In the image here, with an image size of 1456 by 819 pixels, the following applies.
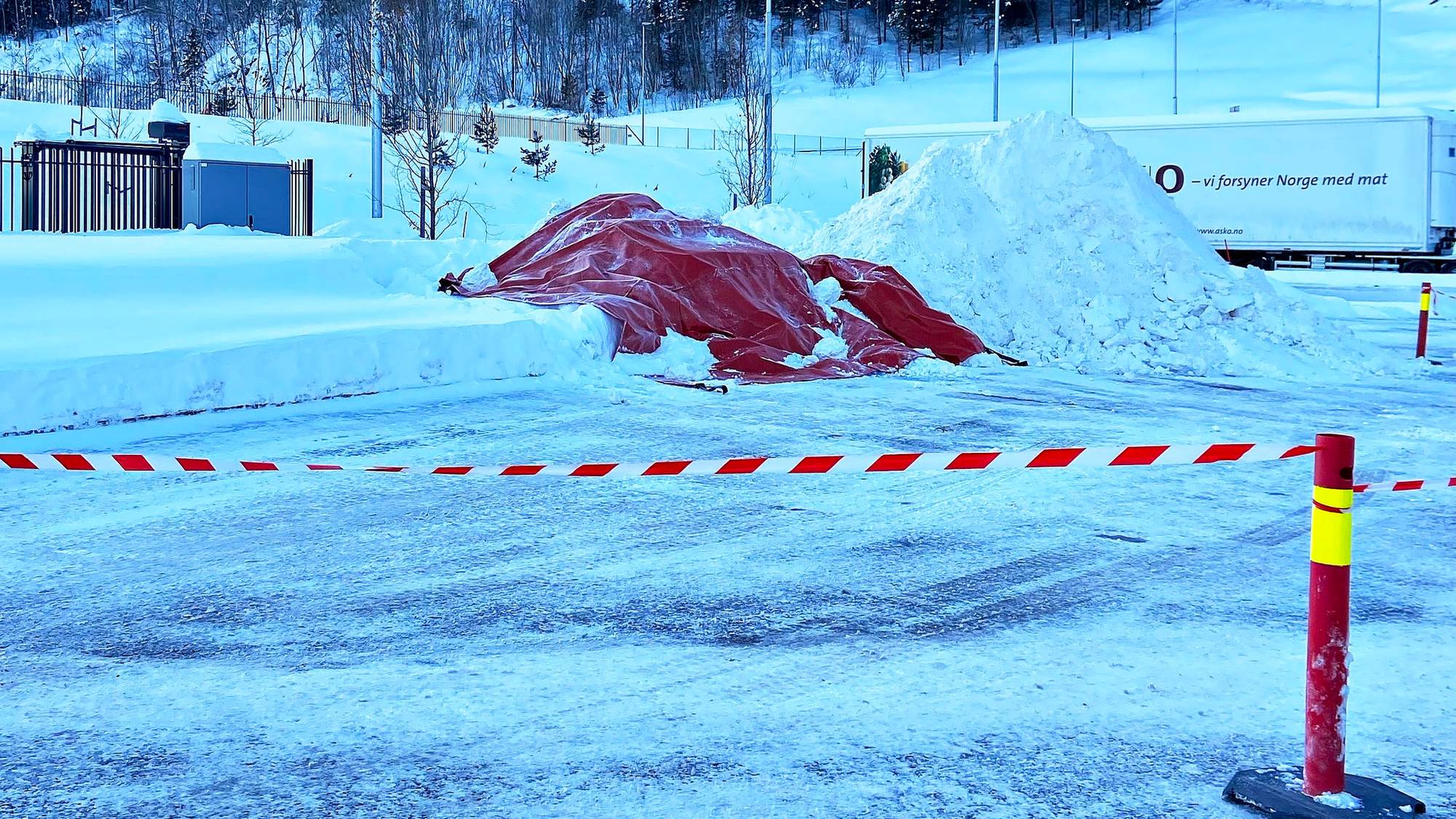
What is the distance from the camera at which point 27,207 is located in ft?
76.8

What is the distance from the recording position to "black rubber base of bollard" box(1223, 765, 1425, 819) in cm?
372

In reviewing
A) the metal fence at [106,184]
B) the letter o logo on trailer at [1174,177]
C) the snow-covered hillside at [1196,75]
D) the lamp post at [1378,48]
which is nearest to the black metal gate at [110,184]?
the metal fence at [106,184]

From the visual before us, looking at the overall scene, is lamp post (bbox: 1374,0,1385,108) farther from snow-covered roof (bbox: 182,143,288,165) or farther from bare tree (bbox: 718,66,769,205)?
snow-covered roof (bbox: 182,143,288,165)

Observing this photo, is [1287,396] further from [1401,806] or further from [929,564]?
Result: [1401,806]

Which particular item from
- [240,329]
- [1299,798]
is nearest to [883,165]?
[240,329]

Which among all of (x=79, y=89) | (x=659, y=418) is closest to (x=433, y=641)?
(x=659, y=418)

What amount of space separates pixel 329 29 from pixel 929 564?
9601 cm

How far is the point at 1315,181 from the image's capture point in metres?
34.4

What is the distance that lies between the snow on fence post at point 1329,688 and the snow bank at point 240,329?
8.48m

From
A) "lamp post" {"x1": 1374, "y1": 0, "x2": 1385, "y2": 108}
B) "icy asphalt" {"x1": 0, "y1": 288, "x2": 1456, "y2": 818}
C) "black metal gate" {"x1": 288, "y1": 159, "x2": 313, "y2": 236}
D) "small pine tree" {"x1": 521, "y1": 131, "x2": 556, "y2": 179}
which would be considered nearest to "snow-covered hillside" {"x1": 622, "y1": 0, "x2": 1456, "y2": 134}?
"lamp post" {"x1": 1374, "y1": 0, "x2": 1385, "y2": 108}

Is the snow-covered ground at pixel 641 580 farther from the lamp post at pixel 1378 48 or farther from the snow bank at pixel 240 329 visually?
the lamp post at pixel 1378 48

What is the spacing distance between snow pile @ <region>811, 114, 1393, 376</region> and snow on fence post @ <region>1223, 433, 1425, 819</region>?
1211cm

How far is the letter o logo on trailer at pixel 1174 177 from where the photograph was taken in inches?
1427

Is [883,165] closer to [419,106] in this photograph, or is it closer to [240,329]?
[419,106]
